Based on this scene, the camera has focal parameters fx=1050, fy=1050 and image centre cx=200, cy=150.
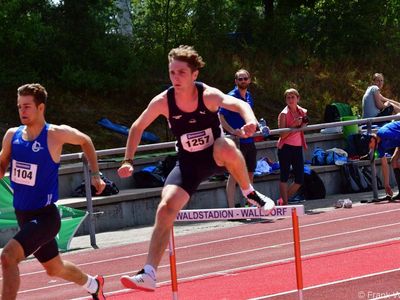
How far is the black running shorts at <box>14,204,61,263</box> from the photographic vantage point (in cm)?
824

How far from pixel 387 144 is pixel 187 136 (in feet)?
30.6

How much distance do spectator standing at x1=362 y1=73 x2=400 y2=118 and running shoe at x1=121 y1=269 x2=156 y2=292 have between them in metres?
11.6

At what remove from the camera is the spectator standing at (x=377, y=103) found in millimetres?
18641

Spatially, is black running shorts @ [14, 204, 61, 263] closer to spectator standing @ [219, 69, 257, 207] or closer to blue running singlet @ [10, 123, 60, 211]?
blue running singlet @ [10, 123, 60, 211]

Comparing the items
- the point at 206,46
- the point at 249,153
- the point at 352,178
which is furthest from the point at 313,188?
the point at 206,46

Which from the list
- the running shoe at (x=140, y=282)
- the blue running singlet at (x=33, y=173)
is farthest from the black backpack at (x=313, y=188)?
the running shoe at (x=140, y=282)

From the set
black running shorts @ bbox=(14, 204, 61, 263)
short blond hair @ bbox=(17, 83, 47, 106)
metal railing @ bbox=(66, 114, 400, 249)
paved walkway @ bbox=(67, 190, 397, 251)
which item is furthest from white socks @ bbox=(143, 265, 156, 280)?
paved walkway @ bbox=(67, 190, 397, 251)

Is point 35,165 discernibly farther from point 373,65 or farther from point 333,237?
point 373,65

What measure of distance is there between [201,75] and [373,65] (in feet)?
20.0

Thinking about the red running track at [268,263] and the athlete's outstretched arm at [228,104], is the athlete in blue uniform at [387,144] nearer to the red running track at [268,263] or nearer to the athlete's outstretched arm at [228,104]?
Result: the red running track at [268,263]

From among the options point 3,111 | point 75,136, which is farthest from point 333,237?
point 3,111

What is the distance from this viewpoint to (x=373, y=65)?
3038 cm

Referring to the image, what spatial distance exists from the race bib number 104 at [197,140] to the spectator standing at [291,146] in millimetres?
8215

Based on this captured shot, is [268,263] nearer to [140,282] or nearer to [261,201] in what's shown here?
[261,201]
